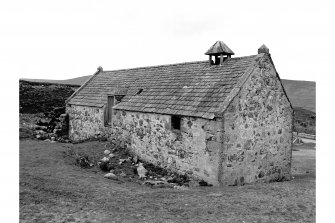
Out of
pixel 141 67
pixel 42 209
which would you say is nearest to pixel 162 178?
pixel 42 209

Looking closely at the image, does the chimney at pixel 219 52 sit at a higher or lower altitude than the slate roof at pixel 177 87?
higher

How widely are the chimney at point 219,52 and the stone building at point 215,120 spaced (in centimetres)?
5

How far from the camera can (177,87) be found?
14180mm

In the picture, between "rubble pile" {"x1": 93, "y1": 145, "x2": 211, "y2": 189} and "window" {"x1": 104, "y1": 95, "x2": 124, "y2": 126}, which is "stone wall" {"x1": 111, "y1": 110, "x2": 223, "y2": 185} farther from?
"window" {"x1": 104, "y1": 95, "x2": 124, "y2": 126}

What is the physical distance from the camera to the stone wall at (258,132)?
10734 millimetres

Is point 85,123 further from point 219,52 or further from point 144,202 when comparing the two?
point 144,202

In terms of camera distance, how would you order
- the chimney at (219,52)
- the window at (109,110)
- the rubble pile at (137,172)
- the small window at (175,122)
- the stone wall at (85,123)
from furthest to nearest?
1. the stone wall at (85,123)
2. the window at (109,110)
3. the chimney at (219,52)
4. the small window at (175,122)
5. the rubble pile at (137,172)

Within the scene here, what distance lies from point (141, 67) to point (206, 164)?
10362 millimetres

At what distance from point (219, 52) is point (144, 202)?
838cm

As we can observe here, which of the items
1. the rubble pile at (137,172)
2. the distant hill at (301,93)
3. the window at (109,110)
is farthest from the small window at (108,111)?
the distant hill at (301,93)

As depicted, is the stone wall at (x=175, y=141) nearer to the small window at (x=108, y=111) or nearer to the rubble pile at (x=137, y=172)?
the rubble pile at (x=137, y=172)

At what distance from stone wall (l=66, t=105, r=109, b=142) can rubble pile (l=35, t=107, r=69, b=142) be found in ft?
1.53

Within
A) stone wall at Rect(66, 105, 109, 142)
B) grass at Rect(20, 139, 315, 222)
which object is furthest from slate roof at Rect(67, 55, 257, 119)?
grass at Rect(20, 139, 315, 222)

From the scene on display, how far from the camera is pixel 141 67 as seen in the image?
1934 cm
